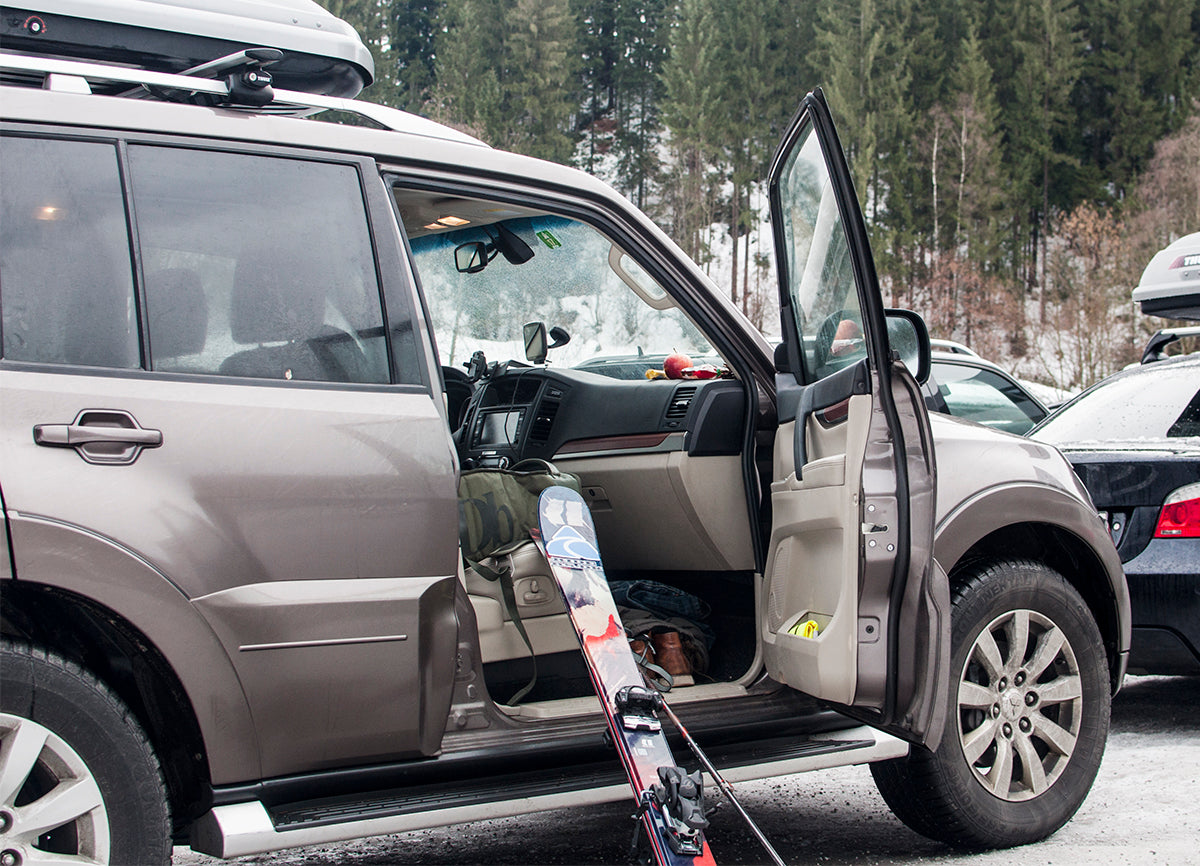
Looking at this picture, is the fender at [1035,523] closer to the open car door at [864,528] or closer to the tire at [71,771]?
the open car door at [864,528]

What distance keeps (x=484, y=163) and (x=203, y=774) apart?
1.67 meters

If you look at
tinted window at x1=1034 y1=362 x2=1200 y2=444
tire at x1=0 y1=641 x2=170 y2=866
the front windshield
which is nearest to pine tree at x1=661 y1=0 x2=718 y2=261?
tinted window at x1=1034 y1=362 x2=1200 y2=444

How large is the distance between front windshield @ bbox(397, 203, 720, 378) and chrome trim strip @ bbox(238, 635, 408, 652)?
130 cm

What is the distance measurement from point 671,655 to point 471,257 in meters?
1.45

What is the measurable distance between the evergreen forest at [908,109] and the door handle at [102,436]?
4284cm

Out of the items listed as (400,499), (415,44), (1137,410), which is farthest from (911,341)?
(415,44)

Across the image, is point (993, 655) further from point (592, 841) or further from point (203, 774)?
point (203, 774)

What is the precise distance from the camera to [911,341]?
3.46 meters

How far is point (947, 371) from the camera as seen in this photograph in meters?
11.7

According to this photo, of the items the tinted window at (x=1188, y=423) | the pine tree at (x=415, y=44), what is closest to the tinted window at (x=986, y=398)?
the tinted window at (x=1188, y=423)

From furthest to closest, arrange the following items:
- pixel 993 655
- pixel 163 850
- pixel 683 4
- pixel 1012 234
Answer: pixel 683 4 < pixel 1012 234 < pixel 993 655 < pixel 163 850

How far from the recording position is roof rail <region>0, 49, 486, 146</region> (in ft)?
8.93

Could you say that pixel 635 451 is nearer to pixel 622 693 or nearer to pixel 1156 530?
pixel 622 693

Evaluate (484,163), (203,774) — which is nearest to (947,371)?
(484,163)
